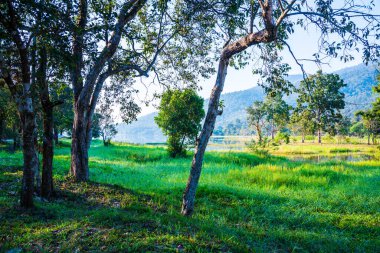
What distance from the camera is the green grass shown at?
17.2 ft

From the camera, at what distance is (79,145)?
1223cm

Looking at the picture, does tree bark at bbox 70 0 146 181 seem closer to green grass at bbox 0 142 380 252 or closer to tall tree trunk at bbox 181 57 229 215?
green grass at bbox 0 142 380 252

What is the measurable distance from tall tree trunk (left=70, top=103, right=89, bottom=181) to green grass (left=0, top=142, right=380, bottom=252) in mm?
627

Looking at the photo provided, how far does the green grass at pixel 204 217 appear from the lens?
207 inches

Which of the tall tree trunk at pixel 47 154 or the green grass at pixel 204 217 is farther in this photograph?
the tall tree trunk at pixel 47 154

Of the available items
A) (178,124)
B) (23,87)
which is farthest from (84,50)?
(178,124)

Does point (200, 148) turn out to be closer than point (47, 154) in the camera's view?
Yes

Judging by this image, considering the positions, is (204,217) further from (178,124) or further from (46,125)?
(178,124)

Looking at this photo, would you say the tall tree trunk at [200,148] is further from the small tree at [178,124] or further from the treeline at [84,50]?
the small tree at [178,124]

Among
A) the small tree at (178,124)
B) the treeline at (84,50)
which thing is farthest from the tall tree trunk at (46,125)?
the small tree at (178,124)

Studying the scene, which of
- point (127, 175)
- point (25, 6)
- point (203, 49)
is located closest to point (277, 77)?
point (203, 49)

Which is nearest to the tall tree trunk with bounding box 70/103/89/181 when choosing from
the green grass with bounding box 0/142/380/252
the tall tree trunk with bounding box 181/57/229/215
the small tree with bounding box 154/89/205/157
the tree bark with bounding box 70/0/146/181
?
the tree bark with bounding box 70/0/146/181

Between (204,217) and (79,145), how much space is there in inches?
258

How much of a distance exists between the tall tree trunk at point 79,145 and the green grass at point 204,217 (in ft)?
2.06
